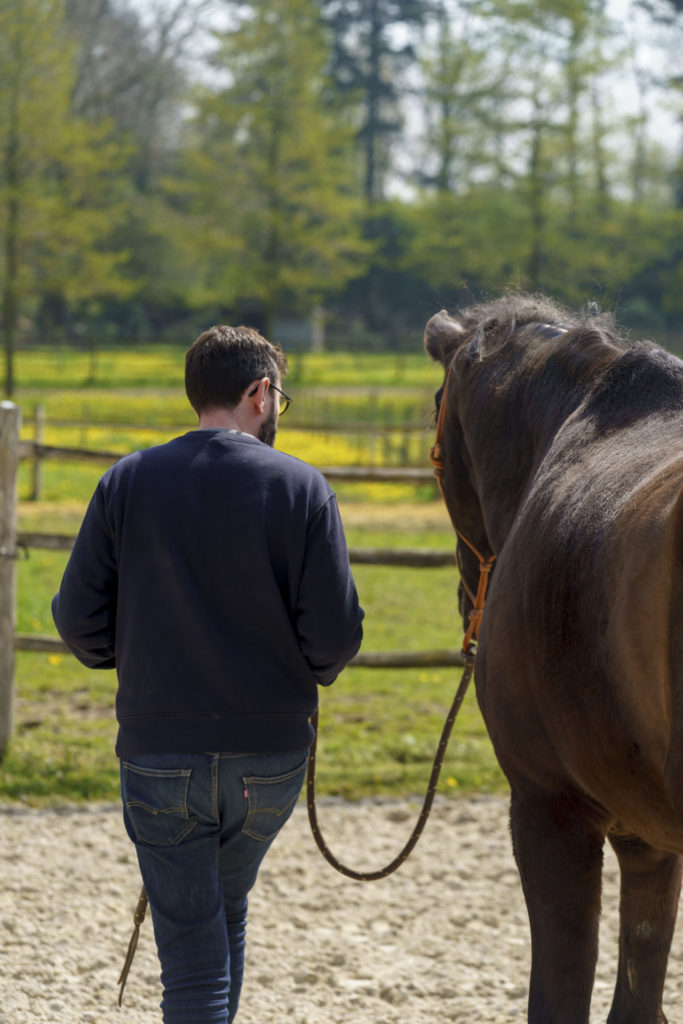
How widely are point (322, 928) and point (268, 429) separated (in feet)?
7.44

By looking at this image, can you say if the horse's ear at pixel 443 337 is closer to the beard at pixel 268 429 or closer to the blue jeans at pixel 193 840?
the beard at pixel 268 429

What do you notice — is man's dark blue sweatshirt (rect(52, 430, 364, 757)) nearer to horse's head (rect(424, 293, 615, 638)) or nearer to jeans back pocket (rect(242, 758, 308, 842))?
jeans back pocket (rect(242, 758, 308, 842))

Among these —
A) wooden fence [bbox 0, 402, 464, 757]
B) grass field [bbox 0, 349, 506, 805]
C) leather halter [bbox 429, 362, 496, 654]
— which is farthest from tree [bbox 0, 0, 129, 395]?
leather halter [bbox 429, 362, 496, 654]

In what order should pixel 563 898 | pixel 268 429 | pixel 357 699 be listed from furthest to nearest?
pixel 357 699
pixel 268 429
pixel 563 898

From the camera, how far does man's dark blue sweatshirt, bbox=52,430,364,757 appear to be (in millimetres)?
2174

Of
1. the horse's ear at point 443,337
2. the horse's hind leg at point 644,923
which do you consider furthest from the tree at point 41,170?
the horse's hind leg at point 644,923

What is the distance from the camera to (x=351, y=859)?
4566 mm

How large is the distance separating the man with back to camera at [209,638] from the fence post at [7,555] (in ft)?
11.0

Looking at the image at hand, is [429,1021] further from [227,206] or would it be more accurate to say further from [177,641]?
[227,206]

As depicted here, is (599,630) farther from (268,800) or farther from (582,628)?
(268,800)

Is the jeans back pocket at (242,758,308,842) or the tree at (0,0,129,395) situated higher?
the tree at (0,0,129,395)

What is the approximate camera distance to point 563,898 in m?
2.12

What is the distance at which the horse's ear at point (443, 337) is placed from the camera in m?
3.03

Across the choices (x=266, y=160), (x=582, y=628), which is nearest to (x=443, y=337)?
(x=582, y=628)
